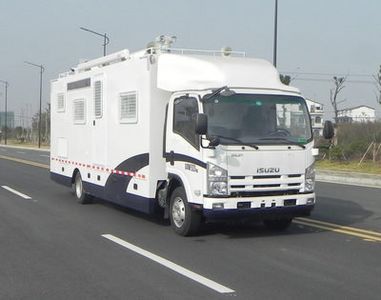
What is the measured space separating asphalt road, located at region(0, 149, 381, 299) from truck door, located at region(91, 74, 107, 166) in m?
1.24

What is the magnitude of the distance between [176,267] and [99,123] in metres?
5.90

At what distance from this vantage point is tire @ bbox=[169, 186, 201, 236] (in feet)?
30.9

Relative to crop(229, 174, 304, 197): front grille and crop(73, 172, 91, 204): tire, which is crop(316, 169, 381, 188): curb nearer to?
crop(73, 172, 91, 204): tire

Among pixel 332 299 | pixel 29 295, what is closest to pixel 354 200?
pixel 332 299

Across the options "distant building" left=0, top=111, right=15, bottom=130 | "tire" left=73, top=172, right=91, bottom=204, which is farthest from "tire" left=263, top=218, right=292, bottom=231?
"distant building" left=0, top=111, right=15, bottom=130

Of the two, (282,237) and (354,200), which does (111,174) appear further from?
(354,200)

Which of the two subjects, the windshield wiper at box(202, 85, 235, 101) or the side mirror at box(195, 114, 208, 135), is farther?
the windshield wiper at box(202, 85, 235, 101)

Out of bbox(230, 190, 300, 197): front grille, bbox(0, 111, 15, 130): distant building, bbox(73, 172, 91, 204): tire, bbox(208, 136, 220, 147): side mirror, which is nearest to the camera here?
bbox(208, 136, 220, 147): side mirror

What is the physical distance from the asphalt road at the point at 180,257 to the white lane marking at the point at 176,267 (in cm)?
8

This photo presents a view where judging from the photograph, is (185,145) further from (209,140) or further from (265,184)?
(265,184)

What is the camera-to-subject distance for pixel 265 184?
9234mm

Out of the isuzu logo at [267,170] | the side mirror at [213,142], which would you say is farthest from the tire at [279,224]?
the side mirror at [213,142]

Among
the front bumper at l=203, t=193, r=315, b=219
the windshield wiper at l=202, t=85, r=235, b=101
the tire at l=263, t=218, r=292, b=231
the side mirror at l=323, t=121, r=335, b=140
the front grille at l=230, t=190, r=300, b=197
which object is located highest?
the windshield wiper at l=202, t=85, r=235, b=101

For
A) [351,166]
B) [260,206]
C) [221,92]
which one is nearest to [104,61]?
[221,92]
